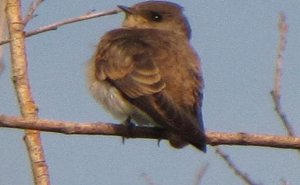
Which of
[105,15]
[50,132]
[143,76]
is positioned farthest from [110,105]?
[50,132]

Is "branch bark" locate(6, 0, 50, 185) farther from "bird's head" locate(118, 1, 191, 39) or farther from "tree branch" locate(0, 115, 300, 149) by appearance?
"bird's head" locate(118, 1, 191, 39)

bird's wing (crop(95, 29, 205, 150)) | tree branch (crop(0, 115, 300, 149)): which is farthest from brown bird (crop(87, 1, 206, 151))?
tree branch (crop(0, 115, 300, 149))

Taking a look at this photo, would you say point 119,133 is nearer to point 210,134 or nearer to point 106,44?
point 210,134

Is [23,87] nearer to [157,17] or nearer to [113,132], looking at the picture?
[113,132]

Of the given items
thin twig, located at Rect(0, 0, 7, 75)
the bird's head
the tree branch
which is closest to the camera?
the tree branch

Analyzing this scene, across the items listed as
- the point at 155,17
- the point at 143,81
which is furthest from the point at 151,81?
the point at 155,17

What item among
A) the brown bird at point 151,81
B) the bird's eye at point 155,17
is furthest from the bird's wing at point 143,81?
the bird's eye at point 155,17
